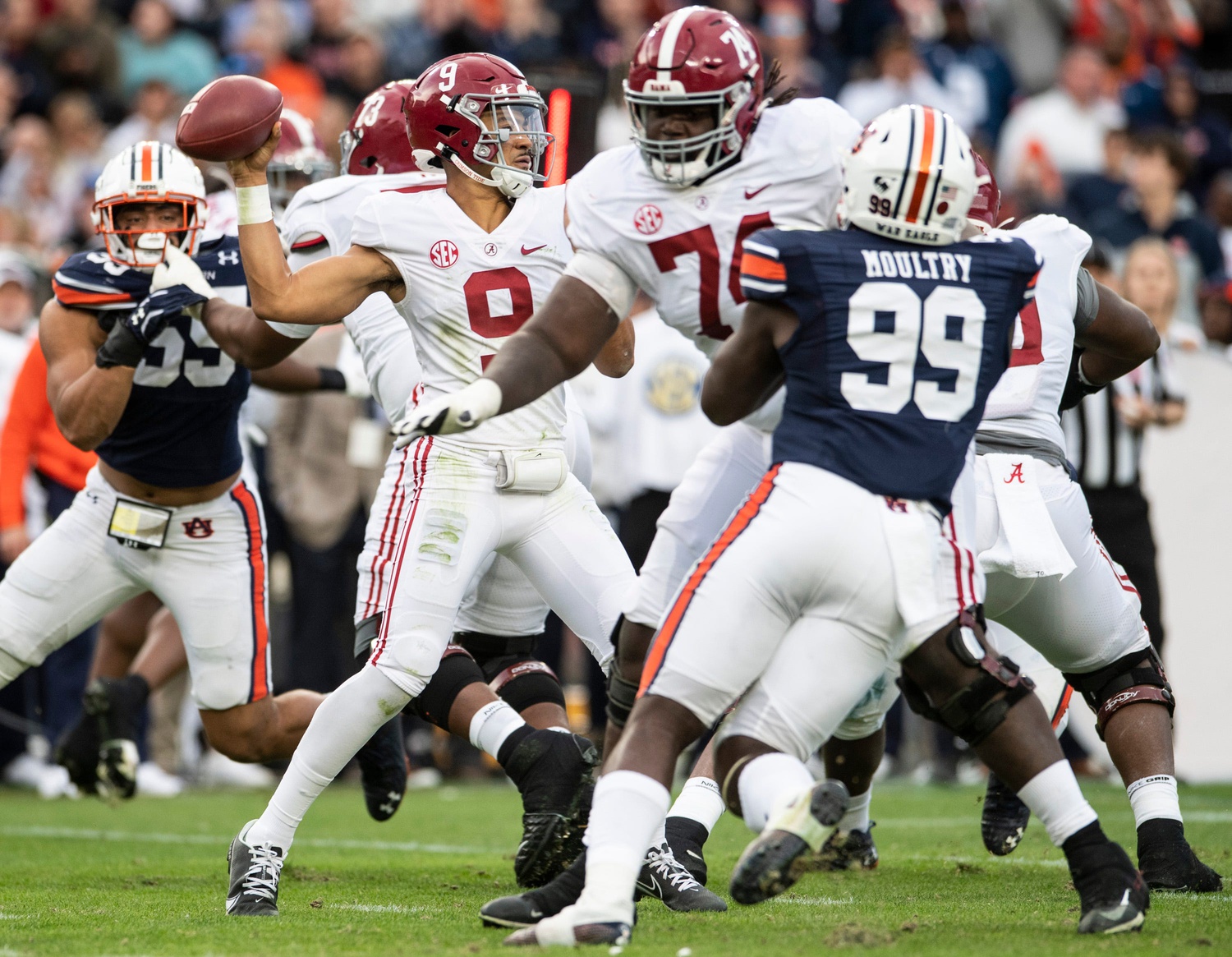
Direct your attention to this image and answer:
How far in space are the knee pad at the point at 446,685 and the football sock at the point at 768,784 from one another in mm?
1441

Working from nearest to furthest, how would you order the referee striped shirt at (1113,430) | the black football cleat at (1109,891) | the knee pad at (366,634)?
the black football cleat at (1109,891)
the knee pad at (366,634)
the referee striped shirt at (1113,430)

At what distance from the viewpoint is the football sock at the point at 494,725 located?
4637 mm

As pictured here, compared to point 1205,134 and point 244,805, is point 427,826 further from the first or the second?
point 1205,134

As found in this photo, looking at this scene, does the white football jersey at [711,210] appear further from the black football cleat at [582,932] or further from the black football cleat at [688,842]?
the black football cleat at [688,842]

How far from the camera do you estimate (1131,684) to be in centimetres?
472

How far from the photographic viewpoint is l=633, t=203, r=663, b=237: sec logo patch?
388cm

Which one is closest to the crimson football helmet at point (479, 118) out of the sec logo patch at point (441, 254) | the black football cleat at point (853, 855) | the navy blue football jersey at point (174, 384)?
the sec logo patch at point (441, 254)

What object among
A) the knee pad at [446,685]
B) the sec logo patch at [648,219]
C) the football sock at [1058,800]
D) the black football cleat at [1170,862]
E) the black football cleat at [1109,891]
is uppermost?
the sec logo patch at [648,219]

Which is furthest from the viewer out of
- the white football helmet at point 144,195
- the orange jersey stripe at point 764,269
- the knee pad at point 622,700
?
the white football helmet at point 144,195

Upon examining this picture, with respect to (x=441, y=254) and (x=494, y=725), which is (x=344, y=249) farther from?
(x=494, y=725)

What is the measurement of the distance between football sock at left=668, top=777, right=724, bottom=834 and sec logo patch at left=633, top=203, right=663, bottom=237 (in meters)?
1.69

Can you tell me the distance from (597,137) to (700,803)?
507 cm

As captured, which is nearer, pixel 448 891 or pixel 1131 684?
pixel 1131 684

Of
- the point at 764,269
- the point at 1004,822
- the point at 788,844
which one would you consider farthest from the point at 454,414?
the point at 1004,822
